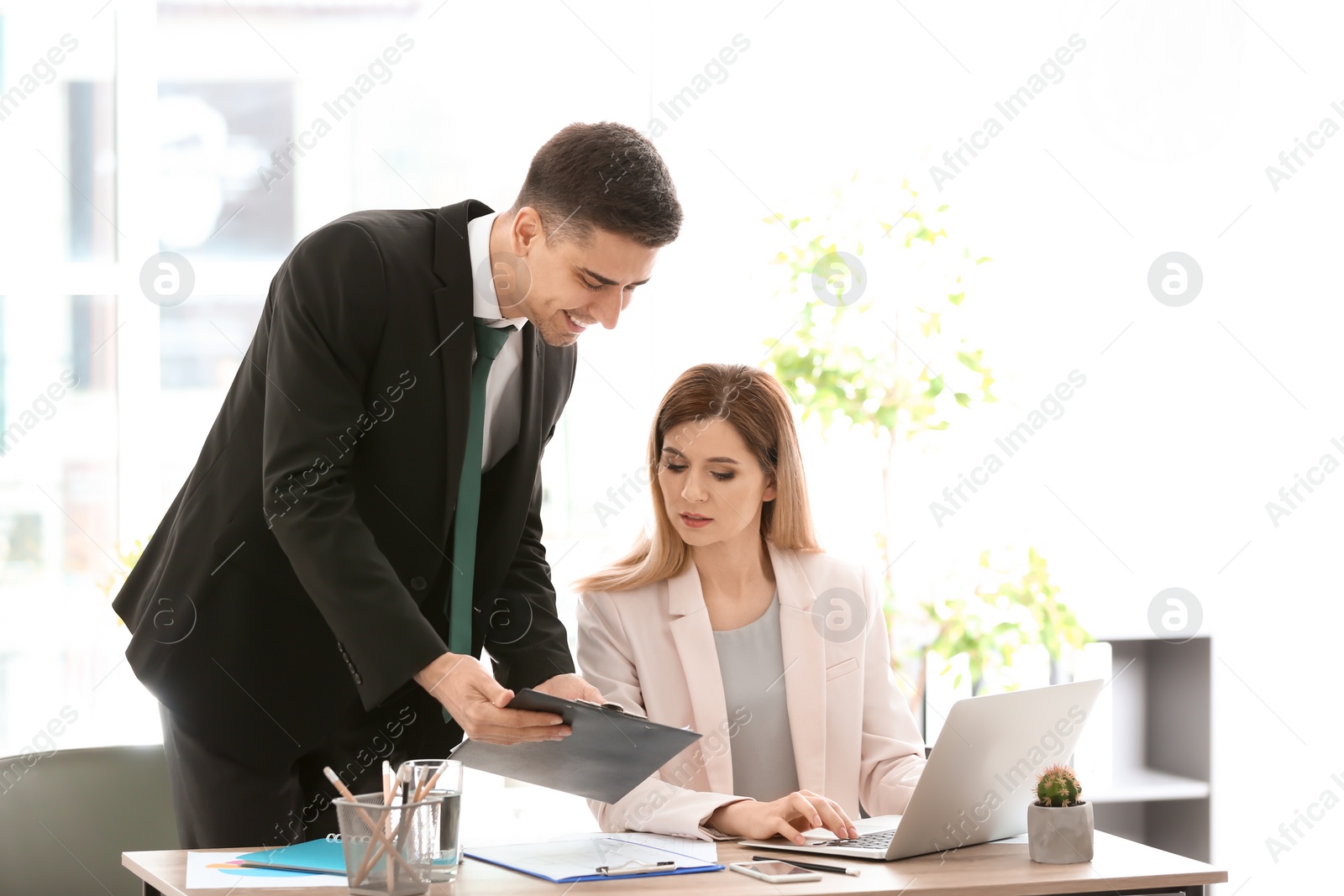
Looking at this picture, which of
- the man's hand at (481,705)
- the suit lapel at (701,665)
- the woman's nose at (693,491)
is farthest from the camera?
the woman's nose at (693,491)

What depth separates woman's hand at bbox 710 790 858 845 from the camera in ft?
5.65

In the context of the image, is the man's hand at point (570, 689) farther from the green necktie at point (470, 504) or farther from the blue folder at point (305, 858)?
the blue folder at point (305, 858)

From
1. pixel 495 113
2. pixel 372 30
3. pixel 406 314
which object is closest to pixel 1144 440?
pixel 495 113


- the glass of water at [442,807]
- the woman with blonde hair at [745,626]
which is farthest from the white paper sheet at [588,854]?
the woman with blonde hair at [745,626]

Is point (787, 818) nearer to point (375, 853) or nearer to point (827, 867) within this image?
point (827, 867)

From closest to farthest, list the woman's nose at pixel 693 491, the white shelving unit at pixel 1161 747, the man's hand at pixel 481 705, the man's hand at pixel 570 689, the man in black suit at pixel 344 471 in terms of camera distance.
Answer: the man's hand at pixel 481 705 → the man in black suit at pixel 344 471 → the man's hand at pixel 570 689 → the woman's nose at pixel 693 491 → the white shelving unit at pixel 1161 747

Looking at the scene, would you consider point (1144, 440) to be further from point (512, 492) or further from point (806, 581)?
point (512, 492)

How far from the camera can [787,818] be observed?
1766 mm

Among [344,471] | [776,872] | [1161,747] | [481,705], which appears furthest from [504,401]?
[1161,747]

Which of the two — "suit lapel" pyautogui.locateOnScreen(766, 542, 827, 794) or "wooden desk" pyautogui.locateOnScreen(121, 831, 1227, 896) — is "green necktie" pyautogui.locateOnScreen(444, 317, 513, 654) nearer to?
"wooden desk" pyautogui.locateOnScreen(121, 831, 1227, 896)

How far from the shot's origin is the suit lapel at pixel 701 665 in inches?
83.6

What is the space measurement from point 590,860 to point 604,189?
32.2 inches

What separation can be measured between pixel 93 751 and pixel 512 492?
792 millimetres

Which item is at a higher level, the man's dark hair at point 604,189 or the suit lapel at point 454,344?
the man's dark hair at point 604,189
